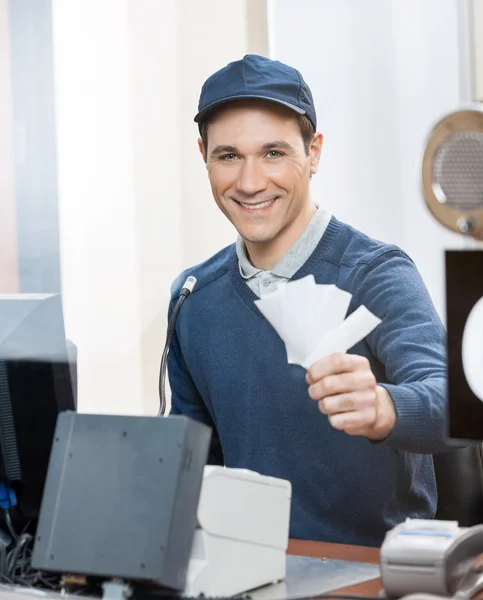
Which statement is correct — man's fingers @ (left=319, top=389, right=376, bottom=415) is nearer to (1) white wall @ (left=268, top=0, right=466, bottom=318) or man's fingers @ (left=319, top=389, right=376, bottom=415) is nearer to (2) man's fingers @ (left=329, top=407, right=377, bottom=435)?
(2) man's fingers @ (left=329, top=407, right=377, bottom=435)

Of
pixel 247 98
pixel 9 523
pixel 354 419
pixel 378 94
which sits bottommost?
pixel 9 523

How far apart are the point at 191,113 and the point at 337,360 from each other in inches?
85.4

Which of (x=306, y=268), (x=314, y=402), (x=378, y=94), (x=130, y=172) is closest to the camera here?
(x=314, y=402)

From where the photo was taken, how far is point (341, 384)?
1.18 meters

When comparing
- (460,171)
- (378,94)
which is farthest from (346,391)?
(378,94)

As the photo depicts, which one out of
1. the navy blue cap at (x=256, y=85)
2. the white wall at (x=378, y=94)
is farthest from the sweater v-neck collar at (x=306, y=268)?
the white wall at (x=378, y=94)

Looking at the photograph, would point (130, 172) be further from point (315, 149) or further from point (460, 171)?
point (460, 171)

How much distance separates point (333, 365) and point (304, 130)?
3.10ft

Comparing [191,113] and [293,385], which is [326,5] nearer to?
[191,113]

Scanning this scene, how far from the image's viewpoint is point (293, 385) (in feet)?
6.05

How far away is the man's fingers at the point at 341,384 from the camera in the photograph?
46.4 inches

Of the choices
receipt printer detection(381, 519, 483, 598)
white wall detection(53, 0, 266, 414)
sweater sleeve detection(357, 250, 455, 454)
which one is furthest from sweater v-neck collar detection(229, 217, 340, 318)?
white wall detection(53, 0, 266, 414)

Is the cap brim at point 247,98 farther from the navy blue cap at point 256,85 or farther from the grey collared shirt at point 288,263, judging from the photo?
the grey collared shirt at point 288,263

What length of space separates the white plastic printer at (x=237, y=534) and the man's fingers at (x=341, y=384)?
13 centimetres
